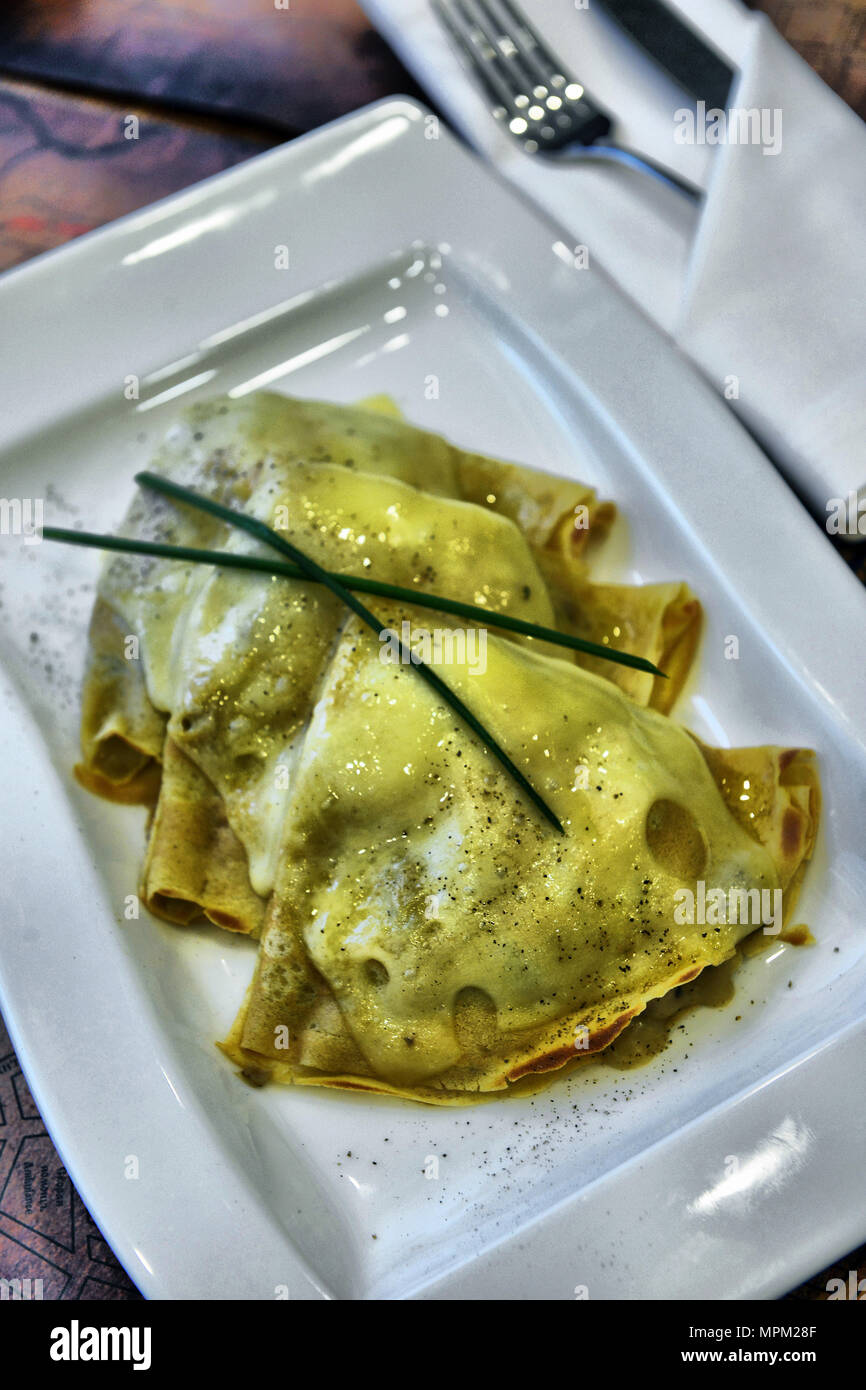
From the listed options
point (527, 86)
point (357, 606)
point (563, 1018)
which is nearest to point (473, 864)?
point (563, 1018)

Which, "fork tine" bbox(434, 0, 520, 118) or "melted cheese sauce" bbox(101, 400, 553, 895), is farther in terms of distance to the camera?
"fork tine" bbox(434, 0, 520, 118)

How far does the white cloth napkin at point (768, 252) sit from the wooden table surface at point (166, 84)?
615 mm

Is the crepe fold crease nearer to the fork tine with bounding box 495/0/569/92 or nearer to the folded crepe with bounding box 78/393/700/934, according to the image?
the folded crepe with bounding box 78/393/700/934

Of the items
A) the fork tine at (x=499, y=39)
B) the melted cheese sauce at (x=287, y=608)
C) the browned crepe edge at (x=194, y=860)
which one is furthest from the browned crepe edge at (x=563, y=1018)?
the fork tine at (x=499, y=39)

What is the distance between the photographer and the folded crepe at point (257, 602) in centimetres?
270

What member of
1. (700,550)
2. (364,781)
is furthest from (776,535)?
(364,781)

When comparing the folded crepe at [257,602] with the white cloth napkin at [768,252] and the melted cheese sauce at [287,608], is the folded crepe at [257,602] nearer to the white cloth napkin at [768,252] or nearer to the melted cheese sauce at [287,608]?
the melted cheese sauce at [287,608]

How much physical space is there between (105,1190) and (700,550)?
2031mm

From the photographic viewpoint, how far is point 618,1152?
239 cm

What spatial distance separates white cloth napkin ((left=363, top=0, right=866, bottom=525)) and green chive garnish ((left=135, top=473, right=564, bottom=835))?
Result: 101 cm

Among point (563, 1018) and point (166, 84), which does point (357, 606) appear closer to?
point (563, 1018)

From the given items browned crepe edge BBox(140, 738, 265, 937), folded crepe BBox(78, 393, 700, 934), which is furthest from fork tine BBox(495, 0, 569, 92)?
browned crepe edge BBox(140, 738, 265, 937)

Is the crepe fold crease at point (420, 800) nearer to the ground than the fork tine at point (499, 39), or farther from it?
nearer to the ground

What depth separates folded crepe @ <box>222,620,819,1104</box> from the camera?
244cm
